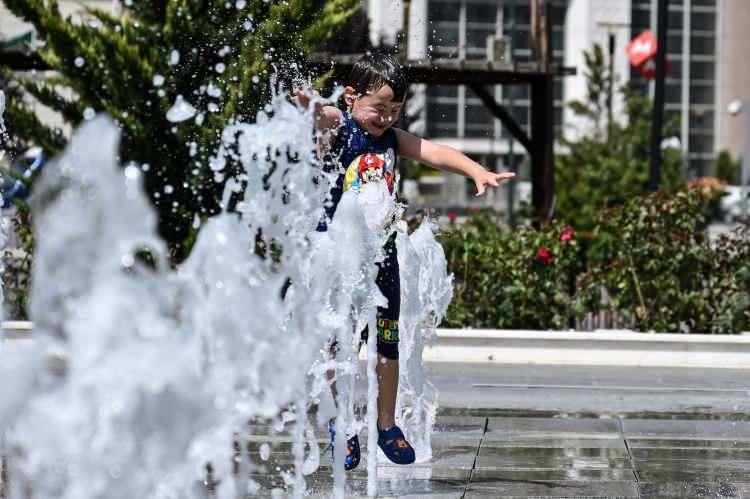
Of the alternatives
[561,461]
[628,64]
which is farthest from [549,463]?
[628,64]

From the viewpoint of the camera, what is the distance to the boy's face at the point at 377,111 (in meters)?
5.86

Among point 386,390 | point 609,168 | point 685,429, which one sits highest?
point 609,168

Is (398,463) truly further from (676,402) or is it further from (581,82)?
(581,82)

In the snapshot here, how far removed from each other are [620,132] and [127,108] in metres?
20.2

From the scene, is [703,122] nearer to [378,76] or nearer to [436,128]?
[436,128]

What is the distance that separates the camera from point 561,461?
607 cm

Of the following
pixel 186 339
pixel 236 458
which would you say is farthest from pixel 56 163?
pixel 236 458

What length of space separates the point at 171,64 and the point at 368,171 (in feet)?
24.6

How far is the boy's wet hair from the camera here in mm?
5828

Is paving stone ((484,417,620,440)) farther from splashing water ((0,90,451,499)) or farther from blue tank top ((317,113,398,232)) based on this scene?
splashing water ((0,90,451,499))

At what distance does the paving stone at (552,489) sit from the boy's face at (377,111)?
1381 mm

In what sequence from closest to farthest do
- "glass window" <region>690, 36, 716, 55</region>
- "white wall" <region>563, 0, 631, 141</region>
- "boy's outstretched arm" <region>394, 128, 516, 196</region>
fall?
"boy's outstretched arm" <region>394, 128, 516, 196</region> → "white wall" <region>563, 0, 631, 141</region> → "glass window" <region>690, 36, 716, 55</region>

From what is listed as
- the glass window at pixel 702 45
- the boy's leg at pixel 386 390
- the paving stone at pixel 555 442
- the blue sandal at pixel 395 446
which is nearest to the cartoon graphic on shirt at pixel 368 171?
the boy's leg at pixel 386 390

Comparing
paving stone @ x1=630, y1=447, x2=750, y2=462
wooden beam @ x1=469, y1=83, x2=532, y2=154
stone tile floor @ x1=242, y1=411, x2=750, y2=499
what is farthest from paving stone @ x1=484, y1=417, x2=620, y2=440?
wooden beam @ x1=469, y1=83, x2=532, y2=154
